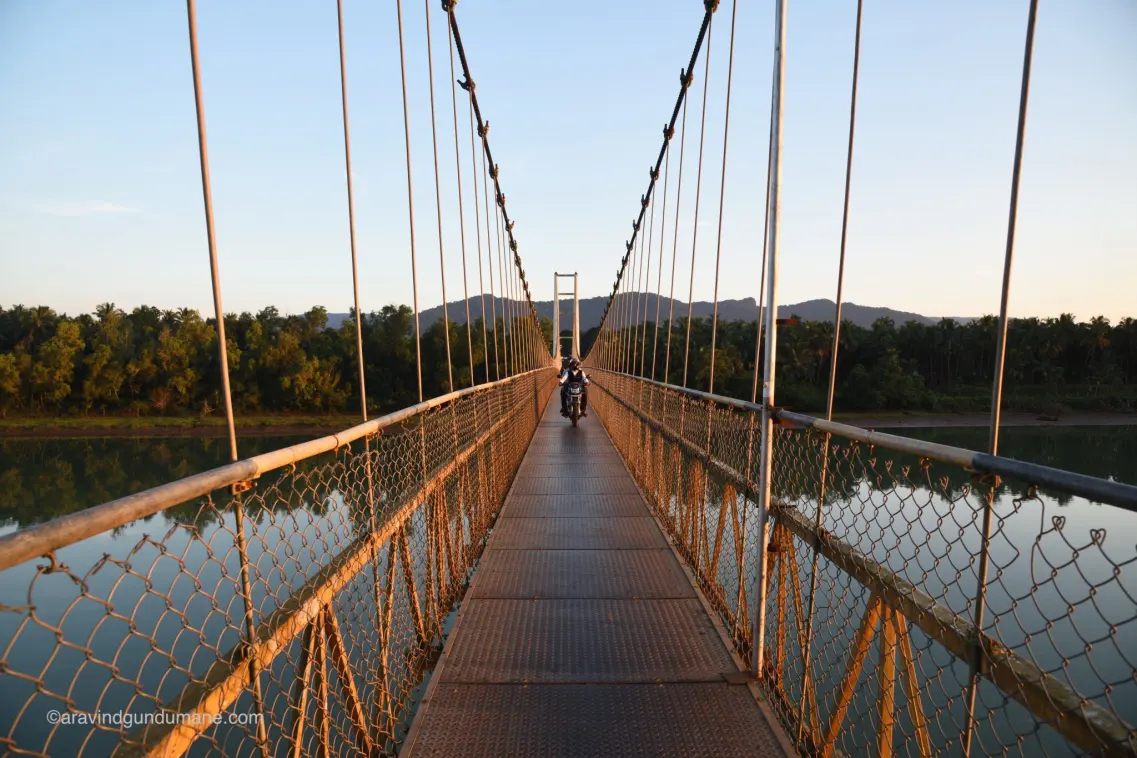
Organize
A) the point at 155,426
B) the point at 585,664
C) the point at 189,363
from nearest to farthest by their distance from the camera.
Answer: the point at 585,664, the point at 155,426, the point at 189,363

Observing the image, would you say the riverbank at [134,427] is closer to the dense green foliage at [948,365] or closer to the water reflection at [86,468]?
the water reflection at [86,468]

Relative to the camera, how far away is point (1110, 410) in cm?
2703

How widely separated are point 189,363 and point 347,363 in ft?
30.3

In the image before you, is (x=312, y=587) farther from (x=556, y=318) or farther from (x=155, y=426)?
(x=155, y=426)

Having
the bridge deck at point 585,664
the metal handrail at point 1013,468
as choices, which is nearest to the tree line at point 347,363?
the bridge deck at point 585,664

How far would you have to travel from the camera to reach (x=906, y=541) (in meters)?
9.89

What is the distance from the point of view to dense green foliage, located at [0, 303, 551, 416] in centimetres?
3753

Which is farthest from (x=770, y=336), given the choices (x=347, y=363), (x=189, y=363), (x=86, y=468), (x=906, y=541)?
(x=347, y=363)

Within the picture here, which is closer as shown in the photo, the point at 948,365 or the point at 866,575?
the point at 866,575

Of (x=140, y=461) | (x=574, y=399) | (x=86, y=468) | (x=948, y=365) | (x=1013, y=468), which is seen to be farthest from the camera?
(x=948, y=365)

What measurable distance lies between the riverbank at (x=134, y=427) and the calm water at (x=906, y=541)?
28.6 inches

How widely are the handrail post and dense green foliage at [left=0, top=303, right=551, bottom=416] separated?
3437 cm

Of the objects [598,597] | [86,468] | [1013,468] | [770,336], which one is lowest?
[86,468]

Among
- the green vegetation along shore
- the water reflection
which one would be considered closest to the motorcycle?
the water reflection
